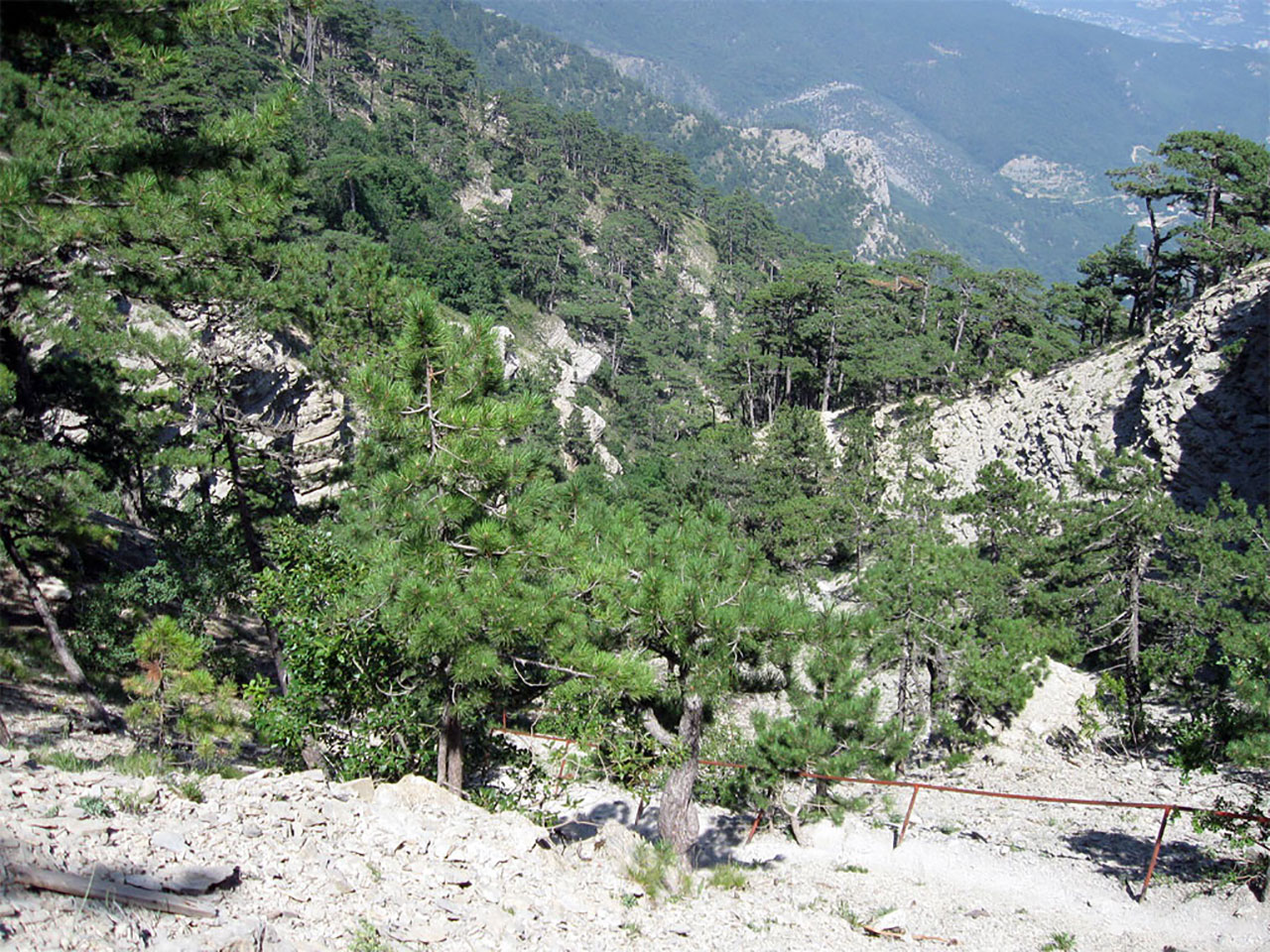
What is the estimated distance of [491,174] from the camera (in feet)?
262

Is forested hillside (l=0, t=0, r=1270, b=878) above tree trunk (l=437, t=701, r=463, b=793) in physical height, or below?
above

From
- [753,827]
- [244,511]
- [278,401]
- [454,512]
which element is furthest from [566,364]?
[454,512]

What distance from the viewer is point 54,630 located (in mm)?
8602

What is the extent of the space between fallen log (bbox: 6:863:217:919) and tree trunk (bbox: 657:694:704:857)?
15.1ft

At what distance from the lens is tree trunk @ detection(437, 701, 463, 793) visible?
807cm

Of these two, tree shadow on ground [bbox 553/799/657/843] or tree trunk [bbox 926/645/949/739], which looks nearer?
tree shadow on ground [bbox 553/799/657/843]

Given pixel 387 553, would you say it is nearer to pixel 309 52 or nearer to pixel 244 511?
pixel 244 511

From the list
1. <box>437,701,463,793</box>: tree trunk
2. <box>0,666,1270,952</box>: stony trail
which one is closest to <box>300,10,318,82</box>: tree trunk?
<box>437,701,463,793</box>: tree trunk

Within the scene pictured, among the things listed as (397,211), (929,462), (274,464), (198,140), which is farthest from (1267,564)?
(397,211)

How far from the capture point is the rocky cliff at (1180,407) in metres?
24.7

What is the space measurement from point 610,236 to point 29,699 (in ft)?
246

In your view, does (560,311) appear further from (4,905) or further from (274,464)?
(4,905)

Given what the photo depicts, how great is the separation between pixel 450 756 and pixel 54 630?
4361mm

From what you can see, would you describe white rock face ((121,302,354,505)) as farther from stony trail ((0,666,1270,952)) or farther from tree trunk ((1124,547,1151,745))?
tree trunk ((1124,547,1151,745))
